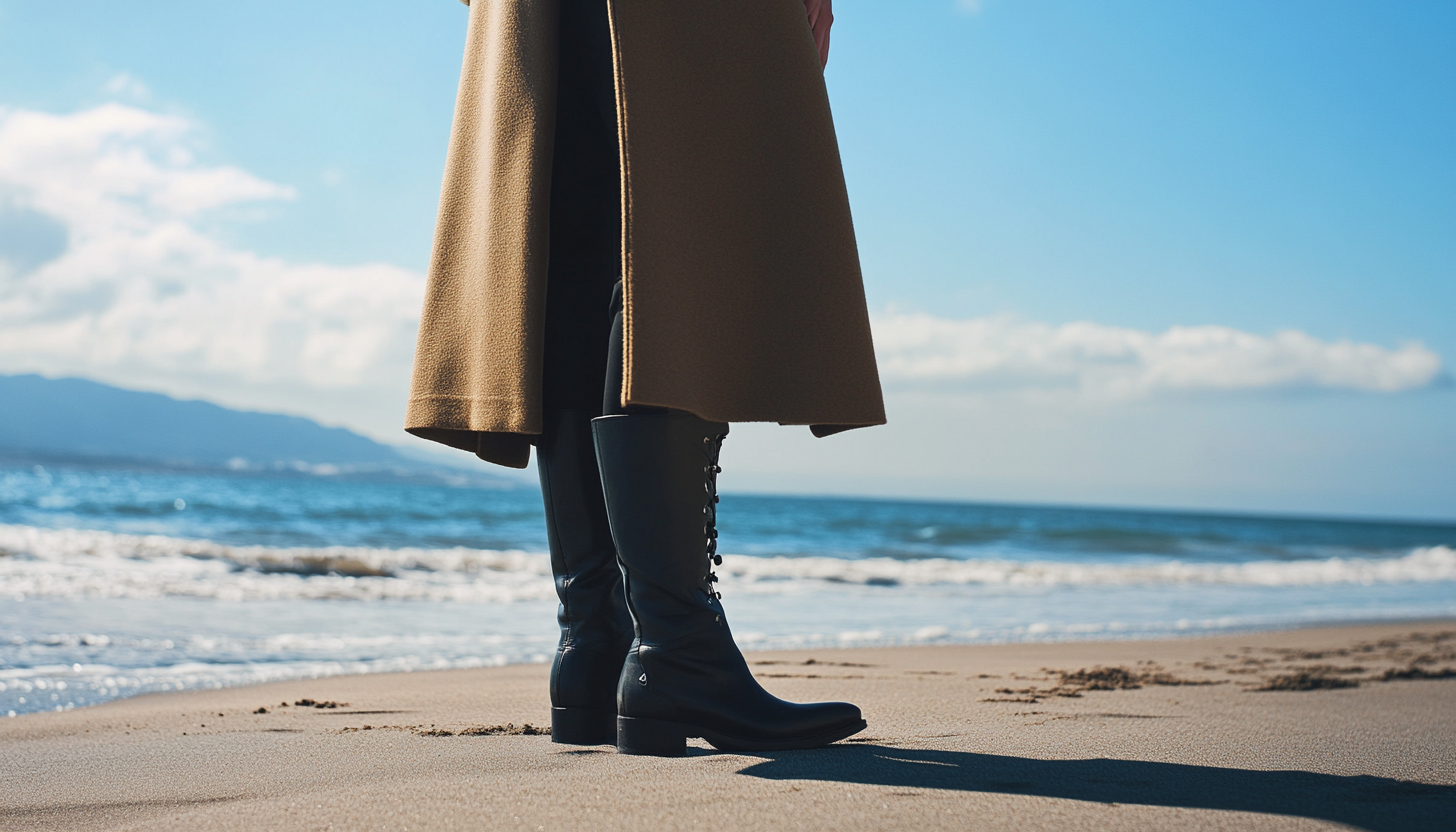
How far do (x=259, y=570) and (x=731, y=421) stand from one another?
20.6 ft

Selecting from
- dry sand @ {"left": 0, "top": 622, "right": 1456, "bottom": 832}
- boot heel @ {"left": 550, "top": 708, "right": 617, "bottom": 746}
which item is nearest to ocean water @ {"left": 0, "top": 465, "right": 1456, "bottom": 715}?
dry sand @ {"left": 0, "top": 622, "right": 1456, "bottom": 832}

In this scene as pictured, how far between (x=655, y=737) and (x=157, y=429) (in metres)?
99.5

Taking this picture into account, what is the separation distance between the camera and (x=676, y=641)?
3.70 feet

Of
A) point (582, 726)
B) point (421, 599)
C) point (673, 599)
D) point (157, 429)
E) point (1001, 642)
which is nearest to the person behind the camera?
point (673, 599)

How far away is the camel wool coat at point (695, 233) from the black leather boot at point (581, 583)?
0.30 feet

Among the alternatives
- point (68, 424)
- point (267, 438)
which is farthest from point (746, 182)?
point (68, 424)

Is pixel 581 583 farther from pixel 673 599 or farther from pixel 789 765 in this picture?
pixel 789 765

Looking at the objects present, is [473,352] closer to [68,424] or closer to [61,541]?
[61,541]

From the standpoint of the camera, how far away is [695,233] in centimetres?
111

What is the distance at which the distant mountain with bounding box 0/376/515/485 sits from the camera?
7038 centimetres

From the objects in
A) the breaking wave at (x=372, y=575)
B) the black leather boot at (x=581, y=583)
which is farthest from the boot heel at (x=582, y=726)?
the breaking wave at (x=372, y=575)

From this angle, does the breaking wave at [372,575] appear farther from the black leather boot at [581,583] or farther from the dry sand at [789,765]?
the black leather boot at [581,583]

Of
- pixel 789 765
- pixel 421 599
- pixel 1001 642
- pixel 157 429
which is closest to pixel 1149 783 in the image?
pixel 789 765

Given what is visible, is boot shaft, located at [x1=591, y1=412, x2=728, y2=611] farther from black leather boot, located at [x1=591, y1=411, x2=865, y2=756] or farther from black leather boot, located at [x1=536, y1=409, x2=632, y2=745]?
black leather boot, located at [x1=536, y1=409, x2=632, y2=745]
